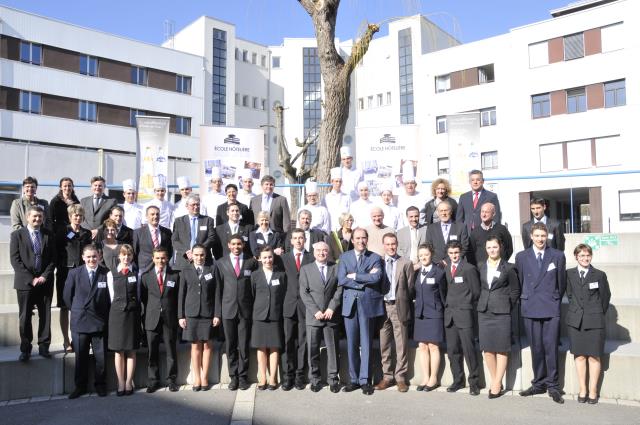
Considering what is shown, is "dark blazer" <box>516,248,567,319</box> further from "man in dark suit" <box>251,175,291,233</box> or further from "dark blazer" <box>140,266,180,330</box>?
"dark blazer" <box>140,266,180,330</box>

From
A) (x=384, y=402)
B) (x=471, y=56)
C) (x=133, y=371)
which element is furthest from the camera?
(x=471, y=56)

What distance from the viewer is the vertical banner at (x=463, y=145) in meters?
12.3

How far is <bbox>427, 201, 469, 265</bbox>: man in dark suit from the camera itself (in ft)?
24.6

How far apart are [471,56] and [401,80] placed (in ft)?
34.3

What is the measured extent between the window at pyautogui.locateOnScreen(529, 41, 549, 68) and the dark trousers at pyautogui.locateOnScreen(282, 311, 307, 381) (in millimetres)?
Result: 35708

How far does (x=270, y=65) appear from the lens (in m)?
60.0

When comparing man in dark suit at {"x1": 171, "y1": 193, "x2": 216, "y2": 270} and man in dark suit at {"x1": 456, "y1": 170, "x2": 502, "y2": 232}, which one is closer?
man in dark suit at {"x1": 456, "y1": 170, "x2": 502, "y2": 232}

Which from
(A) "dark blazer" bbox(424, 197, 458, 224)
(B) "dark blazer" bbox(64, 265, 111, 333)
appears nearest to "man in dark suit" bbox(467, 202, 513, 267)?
(A) "dark blazer" bbox(424, 197, 458, 224)

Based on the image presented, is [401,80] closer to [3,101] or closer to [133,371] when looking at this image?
[3,101]

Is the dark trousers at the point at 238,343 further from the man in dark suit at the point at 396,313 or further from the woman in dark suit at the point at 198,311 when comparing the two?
the man in dark suit at the point at 396,313

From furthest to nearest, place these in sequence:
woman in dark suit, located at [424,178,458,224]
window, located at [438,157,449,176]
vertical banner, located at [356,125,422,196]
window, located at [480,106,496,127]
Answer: window, located at [438,157,449,176]
window, located at [480,106,496,127]
vertical banner, located at [356,125,422,196]
woman in dark suit, located at [424,178,458,224]

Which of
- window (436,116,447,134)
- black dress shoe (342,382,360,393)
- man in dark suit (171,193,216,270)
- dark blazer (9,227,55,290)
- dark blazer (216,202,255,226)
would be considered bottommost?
black dress shoe (342,382,360,393)

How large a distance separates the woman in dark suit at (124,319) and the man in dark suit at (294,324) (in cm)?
188

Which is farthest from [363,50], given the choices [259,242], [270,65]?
[270,65]
